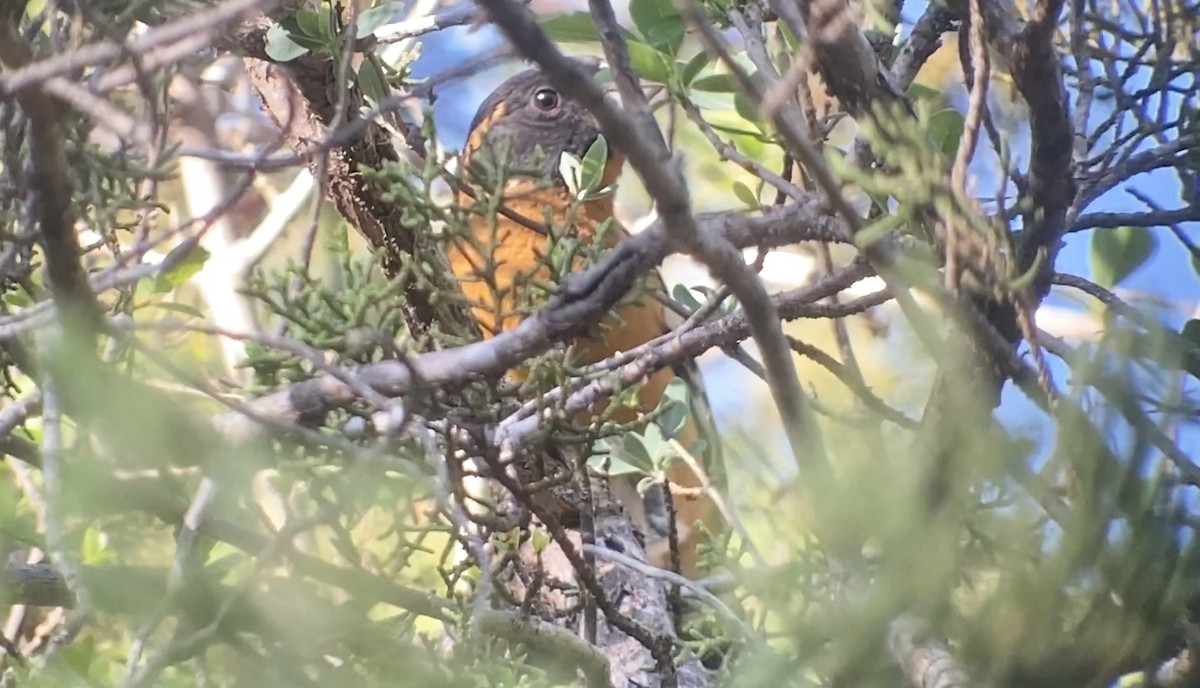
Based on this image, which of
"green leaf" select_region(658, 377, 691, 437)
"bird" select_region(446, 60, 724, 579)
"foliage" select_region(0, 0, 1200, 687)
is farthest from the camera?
"green leaf" select_region(658, 377, 691, 437)

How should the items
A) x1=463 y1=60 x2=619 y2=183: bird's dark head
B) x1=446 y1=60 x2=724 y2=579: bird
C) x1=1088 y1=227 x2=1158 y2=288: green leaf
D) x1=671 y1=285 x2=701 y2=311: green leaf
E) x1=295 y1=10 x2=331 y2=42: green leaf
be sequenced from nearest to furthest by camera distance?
1. x1=446 y1=60 x2=724 y2=579: bird
2. x1=295 y1=10 x2=331 y2=42: green leaf
3. x1=1088 y1=227 x2=1158 y2=288: green leaf
4. x1=671 y1=285 x2=701 y2=311: green leaf
5. x1=463 y1=60 x2=619 y2=183: bird's dark head

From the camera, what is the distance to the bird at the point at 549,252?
0.87m

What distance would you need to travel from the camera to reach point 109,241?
0.93m

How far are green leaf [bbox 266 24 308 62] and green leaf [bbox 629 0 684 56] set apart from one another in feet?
1.01

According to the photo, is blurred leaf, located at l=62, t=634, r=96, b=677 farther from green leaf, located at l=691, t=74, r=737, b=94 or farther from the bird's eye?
the bird's eye

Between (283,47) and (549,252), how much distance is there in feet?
1.41

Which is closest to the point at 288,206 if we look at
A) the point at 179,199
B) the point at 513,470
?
the point at 179,199

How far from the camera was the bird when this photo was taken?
2.84 feet

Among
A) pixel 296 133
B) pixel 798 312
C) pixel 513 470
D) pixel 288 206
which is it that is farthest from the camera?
pixel 288 206

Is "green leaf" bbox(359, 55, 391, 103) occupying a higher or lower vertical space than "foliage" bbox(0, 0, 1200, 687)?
higher

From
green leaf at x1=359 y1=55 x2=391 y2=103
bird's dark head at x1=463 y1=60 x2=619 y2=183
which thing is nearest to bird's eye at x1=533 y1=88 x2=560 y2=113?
bird's dark head at x1=463 y1=60 x2=619 y2=183

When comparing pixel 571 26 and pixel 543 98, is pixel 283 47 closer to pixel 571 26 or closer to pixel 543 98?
pixel 571 26

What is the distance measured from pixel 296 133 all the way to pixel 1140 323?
996 mm

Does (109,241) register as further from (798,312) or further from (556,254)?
(798,312)
